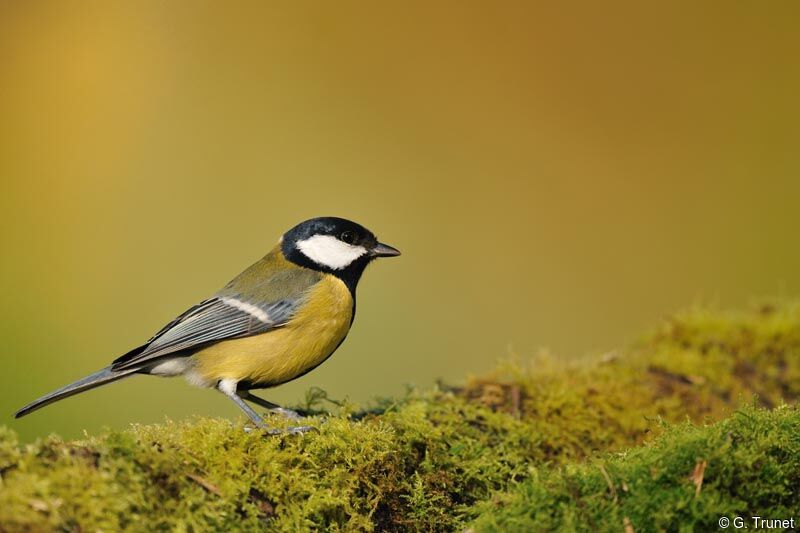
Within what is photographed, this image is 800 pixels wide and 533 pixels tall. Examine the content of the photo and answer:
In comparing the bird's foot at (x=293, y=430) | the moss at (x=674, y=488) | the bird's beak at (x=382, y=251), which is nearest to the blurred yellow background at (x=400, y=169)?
the bird's beak at (x=382, y=251)

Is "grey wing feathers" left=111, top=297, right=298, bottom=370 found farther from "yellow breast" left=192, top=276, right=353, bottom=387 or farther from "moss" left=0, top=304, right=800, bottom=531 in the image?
"moss" left=0, top=304, right=800, bottom=531

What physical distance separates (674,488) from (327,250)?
182cm

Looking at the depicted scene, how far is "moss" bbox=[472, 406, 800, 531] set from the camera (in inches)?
63.6

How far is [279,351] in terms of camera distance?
8.87ft

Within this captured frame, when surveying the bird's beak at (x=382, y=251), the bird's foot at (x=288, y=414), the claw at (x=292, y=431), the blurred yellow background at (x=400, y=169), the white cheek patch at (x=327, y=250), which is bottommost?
the claw at (x=292, y=431)

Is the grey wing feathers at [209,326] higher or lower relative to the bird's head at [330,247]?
lower

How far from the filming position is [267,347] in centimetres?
271

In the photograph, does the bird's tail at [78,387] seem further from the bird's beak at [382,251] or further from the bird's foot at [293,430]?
the bird's beak at [382,251]

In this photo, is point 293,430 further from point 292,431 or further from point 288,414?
point 288,414

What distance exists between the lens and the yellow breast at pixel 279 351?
8.89 ft

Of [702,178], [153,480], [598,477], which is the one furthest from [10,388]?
[702,178]

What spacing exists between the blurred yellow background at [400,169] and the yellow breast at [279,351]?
104 inches

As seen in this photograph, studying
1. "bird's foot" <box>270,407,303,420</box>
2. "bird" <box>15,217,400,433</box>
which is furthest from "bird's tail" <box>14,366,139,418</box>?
"bird's foot" <box>270,407,303,420</box>

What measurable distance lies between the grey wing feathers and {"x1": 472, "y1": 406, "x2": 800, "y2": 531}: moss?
124 centimetres
